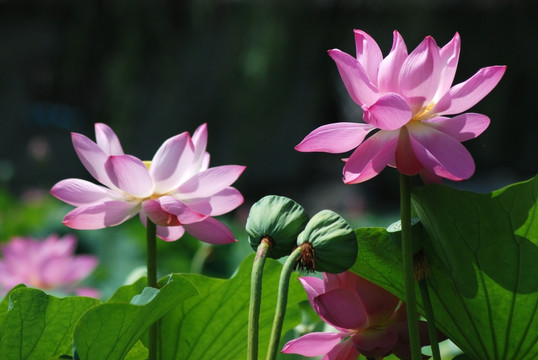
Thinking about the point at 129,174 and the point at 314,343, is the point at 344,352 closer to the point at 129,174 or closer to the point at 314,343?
the point at 314,343

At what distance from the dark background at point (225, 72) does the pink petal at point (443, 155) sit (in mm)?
6544

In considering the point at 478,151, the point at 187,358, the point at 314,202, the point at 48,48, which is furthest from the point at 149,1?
the point at 187,358

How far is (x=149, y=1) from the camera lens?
6996mm

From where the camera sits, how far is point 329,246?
13.4 inches

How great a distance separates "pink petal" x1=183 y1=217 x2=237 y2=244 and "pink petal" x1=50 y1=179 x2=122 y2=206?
5cm

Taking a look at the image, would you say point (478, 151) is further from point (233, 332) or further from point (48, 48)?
point (233, 332)

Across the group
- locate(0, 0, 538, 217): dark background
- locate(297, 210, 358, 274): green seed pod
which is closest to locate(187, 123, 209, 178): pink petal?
locate(297, 210, 358, 274): green seed pod

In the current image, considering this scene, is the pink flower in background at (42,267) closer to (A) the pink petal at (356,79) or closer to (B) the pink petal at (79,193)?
(B) the pink petal at (79,193)

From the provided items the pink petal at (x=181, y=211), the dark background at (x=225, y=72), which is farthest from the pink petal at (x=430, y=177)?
the dark background at (x=225, y=72)

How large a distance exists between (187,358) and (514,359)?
0.58ft

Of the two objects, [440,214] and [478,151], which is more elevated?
[440,214]

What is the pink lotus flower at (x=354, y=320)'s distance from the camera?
363mm

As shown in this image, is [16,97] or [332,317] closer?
[332,317]

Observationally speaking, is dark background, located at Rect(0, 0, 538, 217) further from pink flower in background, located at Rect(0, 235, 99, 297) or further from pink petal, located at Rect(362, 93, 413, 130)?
pink petal, located at Rect(362, 93, 413, 130)
